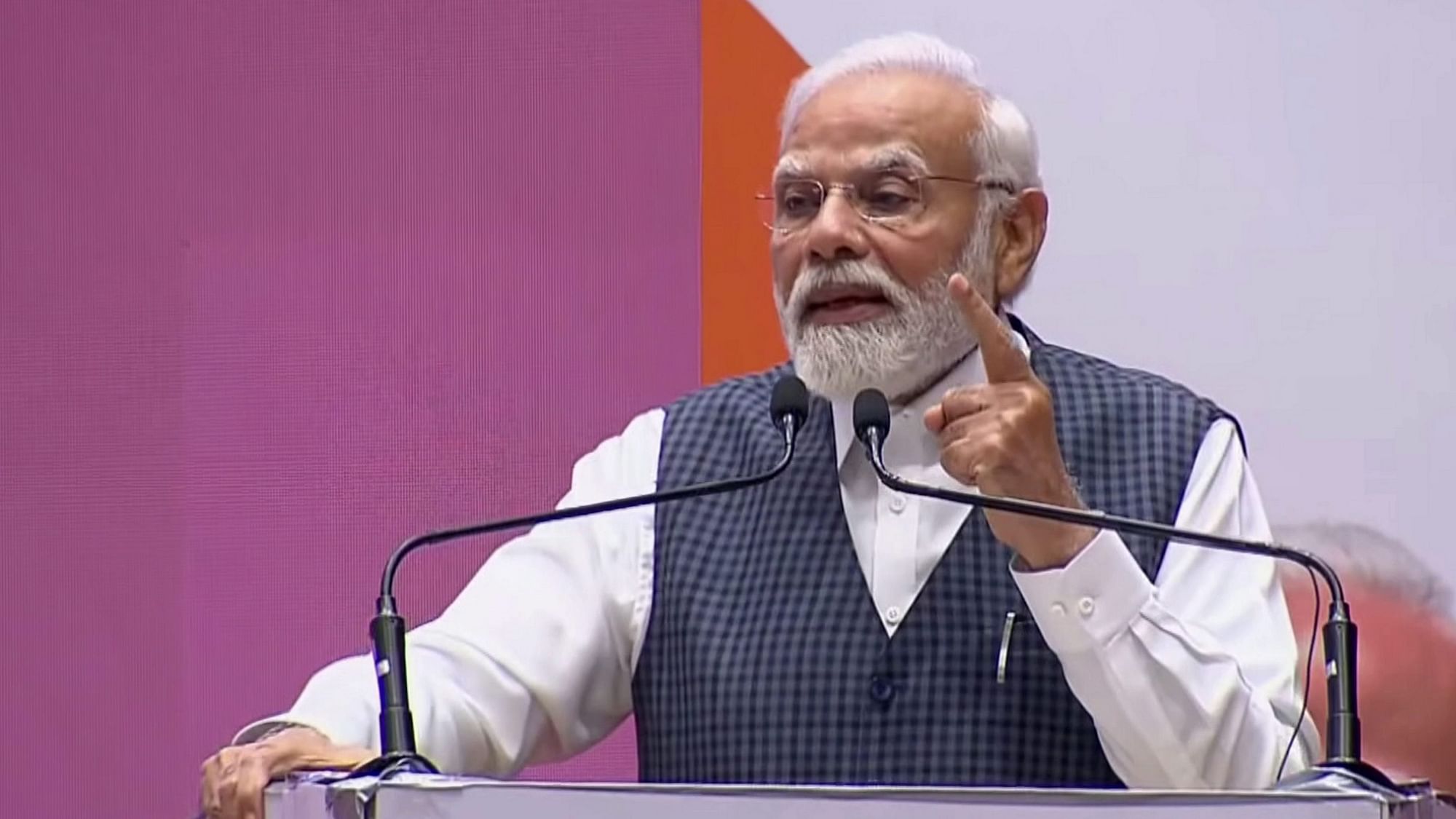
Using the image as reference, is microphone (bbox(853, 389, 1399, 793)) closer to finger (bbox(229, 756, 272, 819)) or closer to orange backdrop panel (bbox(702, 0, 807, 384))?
finger (bbox(229, 756, 272, 819))

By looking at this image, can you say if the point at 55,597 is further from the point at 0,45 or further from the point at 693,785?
the point at 693,785

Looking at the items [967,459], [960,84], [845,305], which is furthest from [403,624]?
[960,84]

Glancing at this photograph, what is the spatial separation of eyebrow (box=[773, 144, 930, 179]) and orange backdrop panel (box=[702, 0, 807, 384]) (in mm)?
389

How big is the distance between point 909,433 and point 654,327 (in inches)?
19.5

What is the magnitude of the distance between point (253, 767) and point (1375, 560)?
1247 millimetres

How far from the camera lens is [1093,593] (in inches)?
63.8

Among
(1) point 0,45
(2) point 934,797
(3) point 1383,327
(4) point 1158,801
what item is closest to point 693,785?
(2) point 934,797

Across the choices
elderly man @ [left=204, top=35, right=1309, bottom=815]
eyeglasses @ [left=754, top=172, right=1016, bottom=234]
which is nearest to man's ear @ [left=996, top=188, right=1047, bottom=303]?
elderly man @ [left=204, top=35, right=1309, bottom=815]

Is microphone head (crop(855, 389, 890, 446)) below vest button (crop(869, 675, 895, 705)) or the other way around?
the other way around

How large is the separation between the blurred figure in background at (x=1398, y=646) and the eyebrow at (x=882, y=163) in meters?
0.56

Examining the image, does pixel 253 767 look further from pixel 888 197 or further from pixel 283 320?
pixel 283 320

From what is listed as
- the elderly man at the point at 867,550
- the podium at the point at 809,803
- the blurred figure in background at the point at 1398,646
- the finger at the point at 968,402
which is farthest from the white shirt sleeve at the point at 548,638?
the blurred figure in background at the point at 1398,646

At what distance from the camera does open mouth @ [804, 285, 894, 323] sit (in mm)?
1949

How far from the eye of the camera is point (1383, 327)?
7.16 ft
